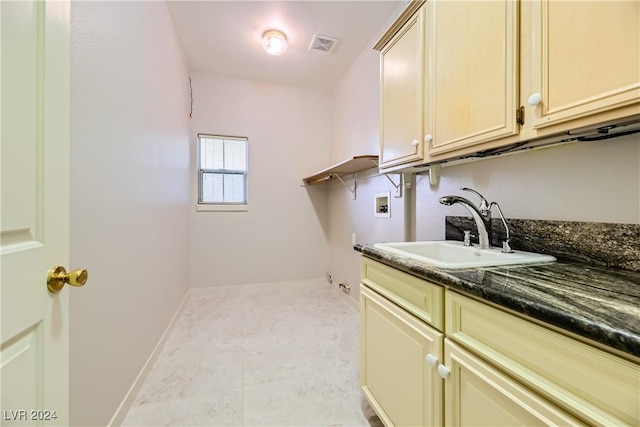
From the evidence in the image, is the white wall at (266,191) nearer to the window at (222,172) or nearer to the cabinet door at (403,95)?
the window at (222,172)

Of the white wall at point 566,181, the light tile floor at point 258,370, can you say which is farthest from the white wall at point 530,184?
the light tile floor at point 258,370

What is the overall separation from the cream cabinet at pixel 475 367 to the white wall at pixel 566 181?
64 cm

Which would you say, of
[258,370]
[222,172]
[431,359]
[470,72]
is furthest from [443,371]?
[222,172]

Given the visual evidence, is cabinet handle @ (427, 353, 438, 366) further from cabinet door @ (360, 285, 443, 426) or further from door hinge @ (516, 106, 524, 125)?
door hinge @ (516, 106, 524, 125)

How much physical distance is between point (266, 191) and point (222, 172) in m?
0.60

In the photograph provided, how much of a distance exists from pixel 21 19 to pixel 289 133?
319 cm

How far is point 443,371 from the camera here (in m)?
0.85

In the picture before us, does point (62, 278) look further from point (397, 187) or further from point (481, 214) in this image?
point (397, 187)

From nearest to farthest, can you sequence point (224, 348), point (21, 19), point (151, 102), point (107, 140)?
point (21, 19)
point (107, 140)
point (151, 102)
point (224, 348)

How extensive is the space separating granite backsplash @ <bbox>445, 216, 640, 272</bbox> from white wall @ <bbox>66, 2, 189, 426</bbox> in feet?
5.95

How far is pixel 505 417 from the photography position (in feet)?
2.21

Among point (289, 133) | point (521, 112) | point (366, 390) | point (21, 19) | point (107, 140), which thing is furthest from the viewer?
point (289, 133)

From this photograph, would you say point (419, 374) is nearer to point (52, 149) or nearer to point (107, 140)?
point (52, 149)

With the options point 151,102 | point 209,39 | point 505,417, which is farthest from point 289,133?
point 505,417
